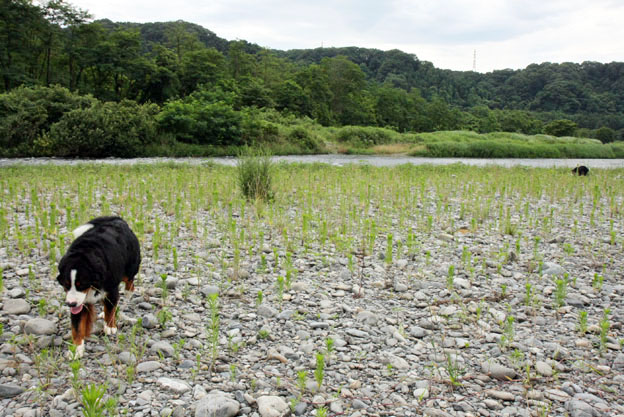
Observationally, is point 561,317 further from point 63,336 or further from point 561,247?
point 63,336

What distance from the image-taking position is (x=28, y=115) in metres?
22.6

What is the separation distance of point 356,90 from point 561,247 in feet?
195

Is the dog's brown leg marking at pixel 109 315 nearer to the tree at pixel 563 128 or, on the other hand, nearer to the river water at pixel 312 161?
the river water at pixel 312 161

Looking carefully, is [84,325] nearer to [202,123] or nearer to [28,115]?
[28,115]

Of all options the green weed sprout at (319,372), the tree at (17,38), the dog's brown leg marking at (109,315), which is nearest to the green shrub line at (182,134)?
the dog's brown leg marking at (109,315)

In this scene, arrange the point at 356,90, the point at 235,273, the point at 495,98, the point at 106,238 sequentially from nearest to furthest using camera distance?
the point at 106,238 → the point at 235,273 → the point at 356,90 → the point at 495,98

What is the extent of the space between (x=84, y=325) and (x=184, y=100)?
33041 mm

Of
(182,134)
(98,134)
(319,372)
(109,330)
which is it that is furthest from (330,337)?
(182,134)

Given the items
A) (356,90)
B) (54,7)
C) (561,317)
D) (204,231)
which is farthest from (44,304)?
(356,90)

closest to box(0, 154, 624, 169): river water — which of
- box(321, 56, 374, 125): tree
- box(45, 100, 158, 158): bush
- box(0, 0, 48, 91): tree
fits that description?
box(45, 100, 158, 158): bush

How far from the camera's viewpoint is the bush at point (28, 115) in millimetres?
22141

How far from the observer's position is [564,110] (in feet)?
277

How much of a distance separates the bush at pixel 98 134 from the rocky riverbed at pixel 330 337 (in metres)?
19.0

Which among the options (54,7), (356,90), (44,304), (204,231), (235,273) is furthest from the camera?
(356,90)
